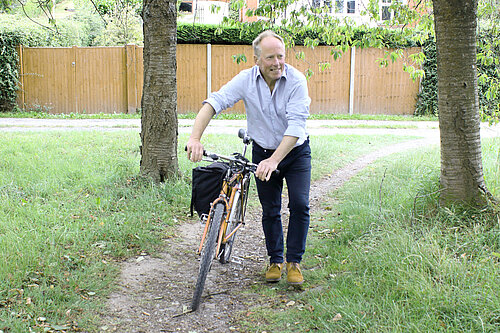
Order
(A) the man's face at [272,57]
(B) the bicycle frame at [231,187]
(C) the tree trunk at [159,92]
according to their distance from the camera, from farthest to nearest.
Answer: (C) the tree trunk at [159,92]
(B) the bicycle frame at [231,187]
(A) the man's face at [272,57]

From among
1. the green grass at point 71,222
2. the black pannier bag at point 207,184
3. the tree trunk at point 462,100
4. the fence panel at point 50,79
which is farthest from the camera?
the fence panel at point 50,79

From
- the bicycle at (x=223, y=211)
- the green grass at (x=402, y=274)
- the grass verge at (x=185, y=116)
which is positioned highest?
the grass verge at (x=185, y=116)

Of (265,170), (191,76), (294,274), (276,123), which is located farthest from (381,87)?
(265,170)

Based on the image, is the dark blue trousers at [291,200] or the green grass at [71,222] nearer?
the green grass at [71,222]

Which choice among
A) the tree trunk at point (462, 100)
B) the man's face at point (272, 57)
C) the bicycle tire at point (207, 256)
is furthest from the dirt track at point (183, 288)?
the tree trunk at point (462, 100)

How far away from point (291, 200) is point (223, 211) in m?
0.59

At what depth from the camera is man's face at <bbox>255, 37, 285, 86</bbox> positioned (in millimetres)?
4051

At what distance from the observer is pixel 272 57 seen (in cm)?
407

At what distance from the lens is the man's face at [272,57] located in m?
4.05

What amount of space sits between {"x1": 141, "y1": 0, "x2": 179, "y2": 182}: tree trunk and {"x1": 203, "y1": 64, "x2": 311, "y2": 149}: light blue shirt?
296cm

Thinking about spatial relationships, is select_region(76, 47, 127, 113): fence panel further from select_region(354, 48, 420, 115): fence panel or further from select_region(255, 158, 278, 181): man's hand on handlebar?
select_region(255, 158, 278, 181): man's hand on handlebar

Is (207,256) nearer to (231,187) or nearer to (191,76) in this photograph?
(231,187)

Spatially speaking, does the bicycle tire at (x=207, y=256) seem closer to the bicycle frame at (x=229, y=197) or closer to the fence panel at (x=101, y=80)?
the bicycle frame at (x=229, y=197)

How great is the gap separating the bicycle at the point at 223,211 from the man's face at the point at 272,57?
1.79ft
